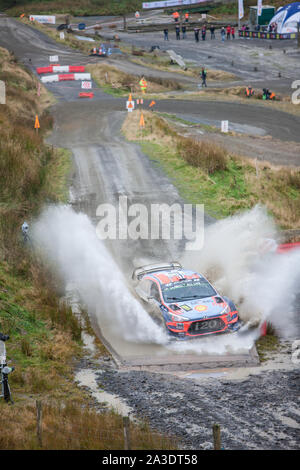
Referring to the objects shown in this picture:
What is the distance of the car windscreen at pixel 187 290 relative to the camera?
16.5 meters

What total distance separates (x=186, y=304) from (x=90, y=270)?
5.81 m

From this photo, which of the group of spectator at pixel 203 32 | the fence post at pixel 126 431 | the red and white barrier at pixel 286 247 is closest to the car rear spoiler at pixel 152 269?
the red and white barrier at pixel 286 247

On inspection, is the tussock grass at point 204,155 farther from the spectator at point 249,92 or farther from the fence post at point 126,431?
the fence post at point 126,431

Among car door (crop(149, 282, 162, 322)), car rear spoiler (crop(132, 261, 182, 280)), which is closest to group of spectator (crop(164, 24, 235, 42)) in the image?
car rear spoiler (crop(132, 261, 182, 280))

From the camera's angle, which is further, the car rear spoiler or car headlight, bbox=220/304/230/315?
the car rear spoiler

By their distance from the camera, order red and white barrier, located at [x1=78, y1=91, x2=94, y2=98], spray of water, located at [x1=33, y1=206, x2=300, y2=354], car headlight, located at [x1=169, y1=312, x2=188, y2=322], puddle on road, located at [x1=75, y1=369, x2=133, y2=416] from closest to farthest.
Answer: puddle on road, located at [x1=75, y1=369, x2=133, y2=416]
car headlight, located at [x1=169, y1=312, x2=188, y2=322]
spray of water, located at [x1=33, y1=206, x2=300, y2=354]
red and white barrier, located at [x1=78, y1=91, x2=94, y2=98]

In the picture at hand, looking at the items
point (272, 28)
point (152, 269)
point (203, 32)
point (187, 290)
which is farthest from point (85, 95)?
point (187, 290)

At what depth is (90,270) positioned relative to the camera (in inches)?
830

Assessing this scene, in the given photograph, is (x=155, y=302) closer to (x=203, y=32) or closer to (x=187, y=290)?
(x=187, y=290)

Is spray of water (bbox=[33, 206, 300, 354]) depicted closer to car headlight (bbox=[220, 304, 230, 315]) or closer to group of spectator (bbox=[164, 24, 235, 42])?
car headlight (bbox=[220, 304, 230, 315])

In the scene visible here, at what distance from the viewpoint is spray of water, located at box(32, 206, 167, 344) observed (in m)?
16.7

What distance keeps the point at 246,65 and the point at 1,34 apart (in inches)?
1277
